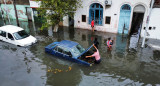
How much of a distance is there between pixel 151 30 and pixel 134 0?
148 inches

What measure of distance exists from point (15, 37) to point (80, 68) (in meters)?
7.33

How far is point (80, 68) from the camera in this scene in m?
9.16

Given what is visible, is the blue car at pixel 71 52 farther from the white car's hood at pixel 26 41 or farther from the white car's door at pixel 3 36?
the white car's door at pixel 3 36

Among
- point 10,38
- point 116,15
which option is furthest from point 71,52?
point 116,15

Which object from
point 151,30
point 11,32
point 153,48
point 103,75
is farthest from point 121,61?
point 11,32

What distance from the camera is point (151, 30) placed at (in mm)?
13836

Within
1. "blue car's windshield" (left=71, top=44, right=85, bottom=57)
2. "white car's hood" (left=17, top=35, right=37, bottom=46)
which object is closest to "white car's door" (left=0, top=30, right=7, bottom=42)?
"white car's hood" (left=17, top=35, right=37, bottom=46)

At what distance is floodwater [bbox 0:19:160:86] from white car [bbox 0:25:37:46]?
0.49 meters

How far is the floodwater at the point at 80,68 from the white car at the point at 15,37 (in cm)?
49

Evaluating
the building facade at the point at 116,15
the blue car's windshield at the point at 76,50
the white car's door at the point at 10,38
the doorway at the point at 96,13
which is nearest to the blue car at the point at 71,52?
the blue car's windshield at the point at 76,50

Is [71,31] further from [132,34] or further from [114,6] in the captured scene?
[132,34]

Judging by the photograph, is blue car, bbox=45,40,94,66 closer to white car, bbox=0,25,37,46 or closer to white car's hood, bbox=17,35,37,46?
white car's hood, bbox=17,35,37,46

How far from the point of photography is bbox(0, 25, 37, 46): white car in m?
12.1

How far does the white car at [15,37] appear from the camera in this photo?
39.8 ft
